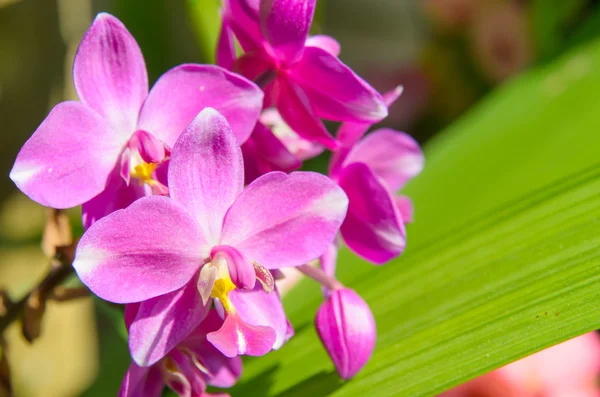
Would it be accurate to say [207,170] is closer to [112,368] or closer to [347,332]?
[347,332]

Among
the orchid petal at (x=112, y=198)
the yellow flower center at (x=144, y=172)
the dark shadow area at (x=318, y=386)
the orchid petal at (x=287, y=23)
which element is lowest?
the dark shadow area at (x=318, y=386)

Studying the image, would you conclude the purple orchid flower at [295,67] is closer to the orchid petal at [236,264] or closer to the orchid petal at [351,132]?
the orchid petal at [351,132]

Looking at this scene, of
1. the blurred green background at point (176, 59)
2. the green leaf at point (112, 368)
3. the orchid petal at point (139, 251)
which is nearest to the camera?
the orchid petal at point (139, 251)

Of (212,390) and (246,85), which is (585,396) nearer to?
(212,390)

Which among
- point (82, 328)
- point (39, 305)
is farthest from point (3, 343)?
point (82, 328)

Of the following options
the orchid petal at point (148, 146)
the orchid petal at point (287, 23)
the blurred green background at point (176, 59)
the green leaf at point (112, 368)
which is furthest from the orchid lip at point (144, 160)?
the blurred green background at point (176, 59)
